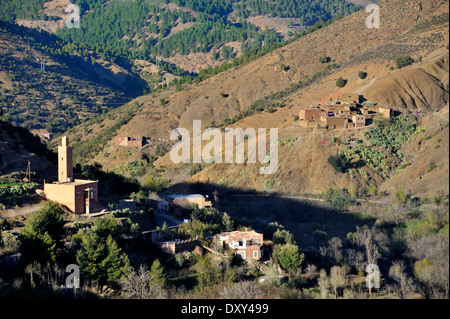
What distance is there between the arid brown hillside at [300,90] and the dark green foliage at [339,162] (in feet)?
1.57

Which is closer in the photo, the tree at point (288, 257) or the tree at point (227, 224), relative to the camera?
the tree at point (288, 257)

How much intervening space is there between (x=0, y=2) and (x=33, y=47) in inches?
2597

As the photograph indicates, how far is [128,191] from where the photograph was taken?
131ft

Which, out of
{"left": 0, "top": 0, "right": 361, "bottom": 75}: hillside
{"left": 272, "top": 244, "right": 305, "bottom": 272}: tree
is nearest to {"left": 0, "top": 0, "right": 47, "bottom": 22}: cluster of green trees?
{"left": 0, "top": 0, "right": 361, "bottom": 75}: hillside

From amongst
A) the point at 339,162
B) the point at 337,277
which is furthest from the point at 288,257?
the point at 339,162

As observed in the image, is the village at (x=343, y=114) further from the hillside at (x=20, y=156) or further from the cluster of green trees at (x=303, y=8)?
the cluster of green trees at (x=303, y=8)

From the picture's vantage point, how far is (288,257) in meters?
29.1

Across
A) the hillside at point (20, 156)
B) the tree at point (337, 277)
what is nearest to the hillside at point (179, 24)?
the hillside at point (20, 156)

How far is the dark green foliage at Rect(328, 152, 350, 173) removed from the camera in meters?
48.2

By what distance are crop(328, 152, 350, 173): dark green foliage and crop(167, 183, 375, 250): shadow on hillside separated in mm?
3941

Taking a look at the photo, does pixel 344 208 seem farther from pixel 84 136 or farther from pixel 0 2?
pixel 0 2

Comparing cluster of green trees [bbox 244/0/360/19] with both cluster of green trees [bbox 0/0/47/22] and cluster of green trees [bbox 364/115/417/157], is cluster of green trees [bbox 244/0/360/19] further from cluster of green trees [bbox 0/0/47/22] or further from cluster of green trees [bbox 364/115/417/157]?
cluster of green trees [bbox 364/115/417/157]

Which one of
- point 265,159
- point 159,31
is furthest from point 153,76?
point 265,159

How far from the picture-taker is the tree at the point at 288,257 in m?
28.6
